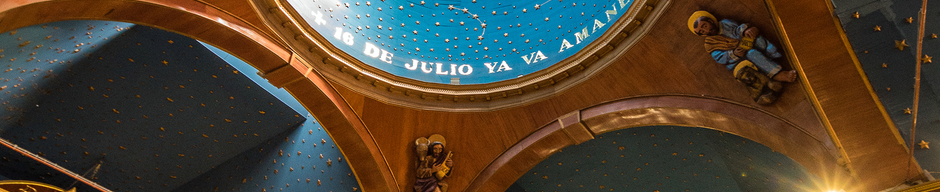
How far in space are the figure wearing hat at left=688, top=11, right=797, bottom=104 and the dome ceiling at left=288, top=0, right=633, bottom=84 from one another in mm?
2180

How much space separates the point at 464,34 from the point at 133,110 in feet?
18.0

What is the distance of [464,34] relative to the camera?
930 cm

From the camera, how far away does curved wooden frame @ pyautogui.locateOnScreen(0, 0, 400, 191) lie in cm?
491

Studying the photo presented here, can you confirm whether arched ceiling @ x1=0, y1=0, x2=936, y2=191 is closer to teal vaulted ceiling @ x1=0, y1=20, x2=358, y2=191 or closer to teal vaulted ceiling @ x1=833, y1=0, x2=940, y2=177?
teal vaulted ceiling @ x1=833, y1=0, x2=940, y2=177

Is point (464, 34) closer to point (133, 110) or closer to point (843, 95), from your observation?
point (133, 110)

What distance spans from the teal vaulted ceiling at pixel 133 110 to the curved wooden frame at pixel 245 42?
1.01m

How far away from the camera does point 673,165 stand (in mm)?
8531

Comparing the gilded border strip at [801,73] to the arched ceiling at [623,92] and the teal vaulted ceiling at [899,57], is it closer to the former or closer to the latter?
the arched ceiling at [623,92]

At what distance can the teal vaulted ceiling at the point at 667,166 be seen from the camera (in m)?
7.38

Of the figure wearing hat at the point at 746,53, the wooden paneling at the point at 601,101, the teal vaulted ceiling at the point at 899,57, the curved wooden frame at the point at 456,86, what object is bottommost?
the teal vaulted ceiling at the point at 899,57

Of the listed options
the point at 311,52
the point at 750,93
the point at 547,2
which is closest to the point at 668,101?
the point at 750,93

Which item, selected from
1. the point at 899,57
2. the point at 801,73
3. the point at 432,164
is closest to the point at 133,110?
the point at 432,164

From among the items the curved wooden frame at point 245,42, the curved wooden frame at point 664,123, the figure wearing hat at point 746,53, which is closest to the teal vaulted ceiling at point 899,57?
the figure wearing hat at point 746,53

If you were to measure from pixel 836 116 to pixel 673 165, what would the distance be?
3.46m
